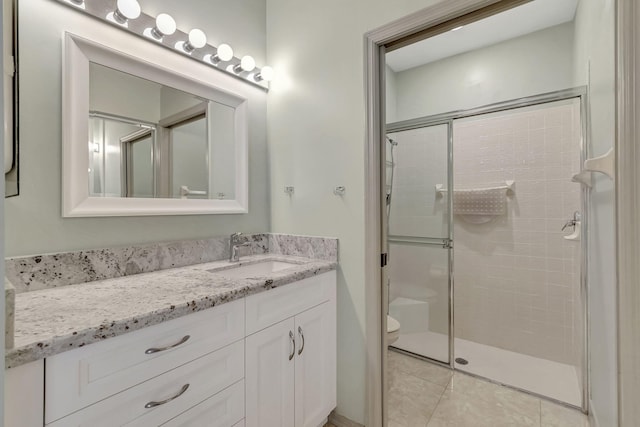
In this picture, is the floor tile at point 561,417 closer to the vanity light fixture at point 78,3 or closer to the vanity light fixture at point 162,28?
the vanity light fixture at point 162,28

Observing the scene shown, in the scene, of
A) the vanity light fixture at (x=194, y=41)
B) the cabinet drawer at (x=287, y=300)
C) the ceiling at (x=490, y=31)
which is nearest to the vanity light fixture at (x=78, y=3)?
the vanity light fixture at (x=194, y=41)

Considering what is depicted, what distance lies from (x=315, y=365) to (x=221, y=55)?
172 centimetres

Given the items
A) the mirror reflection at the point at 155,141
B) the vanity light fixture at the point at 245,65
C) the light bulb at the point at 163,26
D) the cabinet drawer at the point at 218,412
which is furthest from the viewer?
the vanity light fixture at the point at 245,65

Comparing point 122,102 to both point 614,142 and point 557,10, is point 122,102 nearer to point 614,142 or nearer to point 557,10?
point 614,142

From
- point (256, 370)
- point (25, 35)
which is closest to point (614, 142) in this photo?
point (256, 370)

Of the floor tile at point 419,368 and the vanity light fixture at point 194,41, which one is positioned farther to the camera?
the floor tile at point 419,368

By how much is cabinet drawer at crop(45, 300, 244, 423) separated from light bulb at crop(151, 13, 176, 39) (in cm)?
129

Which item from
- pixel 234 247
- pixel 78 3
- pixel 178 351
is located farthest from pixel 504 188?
pixel 78 3

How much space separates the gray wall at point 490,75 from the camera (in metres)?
2.19

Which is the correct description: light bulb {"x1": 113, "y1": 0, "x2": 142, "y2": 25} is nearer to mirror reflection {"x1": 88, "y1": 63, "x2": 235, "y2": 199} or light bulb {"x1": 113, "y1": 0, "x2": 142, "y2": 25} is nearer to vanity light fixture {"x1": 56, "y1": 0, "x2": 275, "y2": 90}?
vanity light fixture {"x1": 56, "y1": 0, "x2": 275, "y2": 90}

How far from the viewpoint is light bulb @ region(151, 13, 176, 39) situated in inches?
53.1

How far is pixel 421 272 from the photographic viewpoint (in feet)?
8.30

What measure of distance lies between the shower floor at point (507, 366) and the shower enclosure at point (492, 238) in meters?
0.01

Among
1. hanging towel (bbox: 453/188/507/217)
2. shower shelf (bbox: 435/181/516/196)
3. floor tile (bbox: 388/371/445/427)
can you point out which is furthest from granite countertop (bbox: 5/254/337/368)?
hanging towel (bbox: 453/188/507/217)
